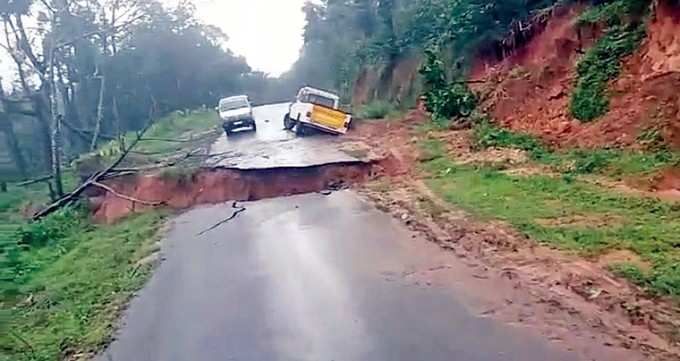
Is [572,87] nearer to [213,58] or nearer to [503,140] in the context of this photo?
[503,140]

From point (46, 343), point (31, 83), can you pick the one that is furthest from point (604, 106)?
point (31, 83)

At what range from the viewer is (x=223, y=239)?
552 inches

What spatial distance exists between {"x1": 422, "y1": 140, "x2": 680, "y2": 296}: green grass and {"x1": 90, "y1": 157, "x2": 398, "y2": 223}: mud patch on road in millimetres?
3852

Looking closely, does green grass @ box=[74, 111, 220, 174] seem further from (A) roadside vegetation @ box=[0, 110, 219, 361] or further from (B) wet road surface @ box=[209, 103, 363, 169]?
(A) roadside vegetation @ box=[0, 110, 219, 361]

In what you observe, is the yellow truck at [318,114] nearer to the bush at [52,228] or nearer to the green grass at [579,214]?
the bush at [52,228]

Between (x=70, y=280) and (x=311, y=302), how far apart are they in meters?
5.80

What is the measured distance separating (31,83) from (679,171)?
3813 centimetres

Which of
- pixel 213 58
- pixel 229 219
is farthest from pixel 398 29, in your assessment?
pixel 213 58

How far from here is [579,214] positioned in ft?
36.4

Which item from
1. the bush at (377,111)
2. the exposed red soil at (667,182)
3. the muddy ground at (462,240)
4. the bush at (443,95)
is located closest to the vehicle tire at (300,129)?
the bush at (377,111)

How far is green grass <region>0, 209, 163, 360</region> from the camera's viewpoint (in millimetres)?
9344

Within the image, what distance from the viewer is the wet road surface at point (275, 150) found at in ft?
66.9

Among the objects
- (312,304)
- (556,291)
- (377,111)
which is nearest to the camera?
(556,291)

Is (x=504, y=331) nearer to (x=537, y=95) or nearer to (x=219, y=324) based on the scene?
(x=219, y=324)
